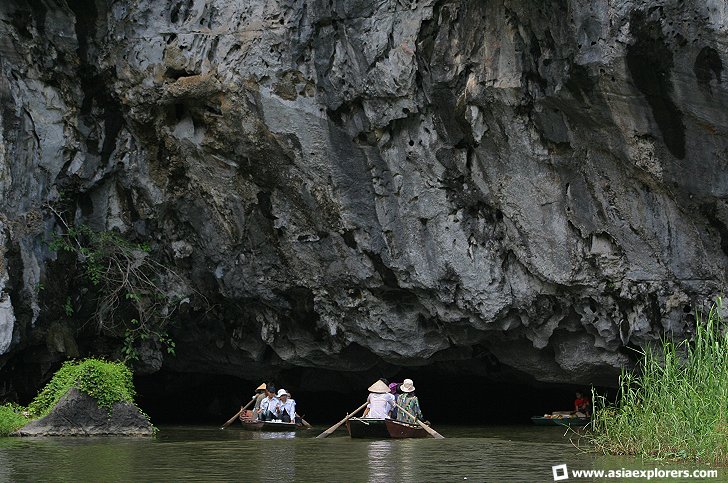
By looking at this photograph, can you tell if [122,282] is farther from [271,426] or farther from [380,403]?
[380,403]

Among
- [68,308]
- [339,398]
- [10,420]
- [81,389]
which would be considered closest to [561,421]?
[339,398]

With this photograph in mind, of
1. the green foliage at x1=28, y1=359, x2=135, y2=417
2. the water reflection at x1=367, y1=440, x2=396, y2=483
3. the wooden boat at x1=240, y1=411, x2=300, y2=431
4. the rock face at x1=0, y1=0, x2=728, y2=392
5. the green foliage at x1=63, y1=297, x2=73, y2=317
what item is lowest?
the water reflection at x1=367, y1=440, x2=396, y2=483

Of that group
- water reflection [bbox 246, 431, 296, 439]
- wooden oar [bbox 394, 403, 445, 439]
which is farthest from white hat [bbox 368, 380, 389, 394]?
water reflection [bbox 246, 431, 296, 439]

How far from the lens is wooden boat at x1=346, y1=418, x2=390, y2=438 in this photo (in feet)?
43.0

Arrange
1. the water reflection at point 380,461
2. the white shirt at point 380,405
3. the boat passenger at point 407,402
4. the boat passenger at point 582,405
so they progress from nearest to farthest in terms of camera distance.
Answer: the water reflection at point 380,461 < the white shirt at point 380,405 < the boat passenger at point 407,402 < the boat passenger at point 582,405

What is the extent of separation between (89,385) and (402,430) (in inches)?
185

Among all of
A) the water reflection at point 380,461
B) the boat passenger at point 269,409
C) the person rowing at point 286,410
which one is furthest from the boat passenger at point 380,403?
the boat passenger at point 269,409

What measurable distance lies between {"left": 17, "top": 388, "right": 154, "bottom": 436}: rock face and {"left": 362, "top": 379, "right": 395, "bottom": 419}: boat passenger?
3347 mm

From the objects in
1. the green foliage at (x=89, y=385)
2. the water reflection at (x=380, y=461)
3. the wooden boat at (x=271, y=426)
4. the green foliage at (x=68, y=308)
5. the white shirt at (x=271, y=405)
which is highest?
the green foliage at (x=68, y=308)

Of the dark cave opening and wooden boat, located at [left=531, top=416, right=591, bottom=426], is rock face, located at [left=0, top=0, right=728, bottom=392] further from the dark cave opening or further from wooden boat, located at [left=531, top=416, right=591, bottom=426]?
the dark cave opening

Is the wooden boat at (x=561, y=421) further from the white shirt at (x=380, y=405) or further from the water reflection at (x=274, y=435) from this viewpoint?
the water reflection at (x=274, y=435)

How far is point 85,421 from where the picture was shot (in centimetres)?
1411

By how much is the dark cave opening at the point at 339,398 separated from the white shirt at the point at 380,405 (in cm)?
617

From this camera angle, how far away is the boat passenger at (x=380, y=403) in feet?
46.3
